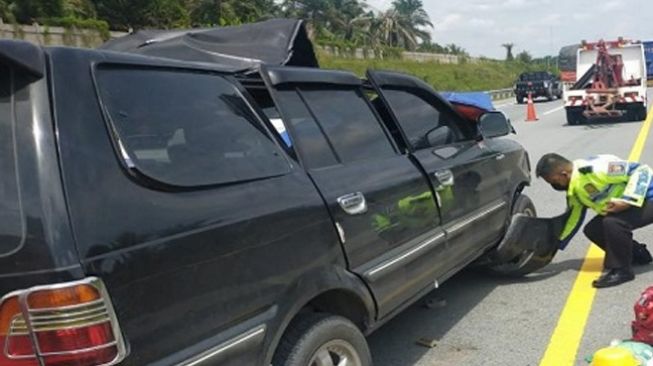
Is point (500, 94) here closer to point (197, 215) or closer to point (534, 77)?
point (534, 77)

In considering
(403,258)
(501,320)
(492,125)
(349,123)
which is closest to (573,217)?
(492,125)

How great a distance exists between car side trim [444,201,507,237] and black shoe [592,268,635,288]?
90cm

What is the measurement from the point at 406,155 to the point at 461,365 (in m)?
1.20

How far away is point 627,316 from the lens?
4.33m

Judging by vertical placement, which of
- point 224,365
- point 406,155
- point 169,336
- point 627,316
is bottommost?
point 627,316

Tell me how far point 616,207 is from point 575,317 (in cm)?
98

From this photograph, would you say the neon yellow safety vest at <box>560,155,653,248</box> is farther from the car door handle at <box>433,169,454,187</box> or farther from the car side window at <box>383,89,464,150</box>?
the car door handle at <box>433,169,454,187</box>

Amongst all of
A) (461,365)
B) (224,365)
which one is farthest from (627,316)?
(224,365)

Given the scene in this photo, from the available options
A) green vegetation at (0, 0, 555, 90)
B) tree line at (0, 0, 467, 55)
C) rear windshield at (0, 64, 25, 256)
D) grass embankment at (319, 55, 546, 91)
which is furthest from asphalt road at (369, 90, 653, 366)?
grass embankment at (319, 55, 546, 91)

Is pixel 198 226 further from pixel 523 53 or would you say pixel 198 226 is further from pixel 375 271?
pixel 523 53

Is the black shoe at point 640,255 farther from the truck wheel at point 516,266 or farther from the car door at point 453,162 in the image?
the car door at point 453,162

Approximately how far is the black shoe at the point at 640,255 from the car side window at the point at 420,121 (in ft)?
5.99

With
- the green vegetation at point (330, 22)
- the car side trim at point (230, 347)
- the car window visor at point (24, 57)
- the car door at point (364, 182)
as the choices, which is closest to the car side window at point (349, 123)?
the car door at point (364, 182)

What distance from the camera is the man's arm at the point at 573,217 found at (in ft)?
16.5
